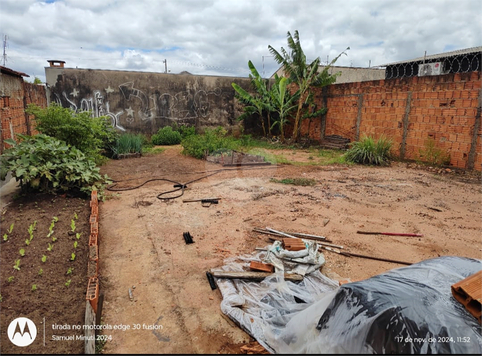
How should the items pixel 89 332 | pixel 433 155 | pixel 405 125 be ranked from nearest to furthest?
1. pixel 89 332
2. pixel 433 155
3. pixel 405 125

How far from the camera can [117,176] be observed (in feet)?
22.1

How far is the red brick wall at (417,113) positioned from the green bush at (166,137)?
6053 mm

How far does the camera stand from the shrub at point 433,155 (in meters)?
7.64

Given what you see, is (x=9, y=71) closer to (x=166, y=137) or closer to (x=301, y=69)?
(x=166, y=137)

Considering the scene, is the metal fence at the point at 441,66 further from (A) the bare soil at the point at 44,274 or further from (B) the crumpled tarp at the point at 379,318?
(A) the bare soil at the point at 44,274

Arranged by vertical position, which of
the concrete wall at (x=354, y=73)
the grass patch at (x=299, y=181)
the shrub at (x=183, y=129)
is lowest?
the grass patch at (x=299, y=181)

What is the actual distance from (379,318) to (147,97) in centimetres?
1123

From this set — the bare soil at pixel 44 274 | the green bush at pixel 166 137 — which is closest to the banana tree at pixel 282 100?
the green bush at pixel 166 137

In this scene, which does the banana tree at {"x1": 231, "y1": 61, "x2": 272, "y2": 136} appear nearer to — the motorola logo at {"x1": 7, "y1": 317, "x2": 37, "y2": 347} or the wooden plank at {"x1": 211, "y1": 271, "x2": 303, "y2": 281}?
the wooden plank at {"x1": 211, "y1": 271, "x2": 303, "y2": 281}

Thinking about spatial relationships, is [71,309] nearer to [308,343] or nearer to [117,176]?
[308,343]

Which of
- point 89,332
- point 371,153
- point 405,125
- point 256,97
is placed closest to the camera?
point 89,332

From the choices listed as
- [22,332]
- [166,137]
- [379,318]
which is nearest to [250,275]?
[379,318]

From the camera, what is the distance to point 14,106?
5.71 meters

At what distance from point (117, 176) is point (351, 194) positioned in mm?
4999
